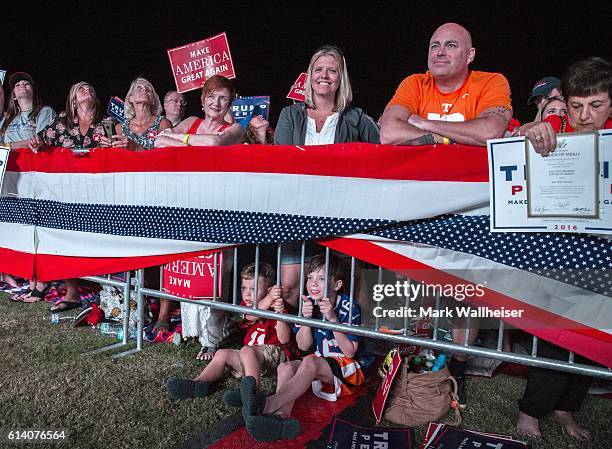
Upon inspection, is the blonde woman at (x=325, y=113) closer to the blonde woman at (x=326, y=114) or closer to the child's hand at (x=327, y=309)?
the blonde woman at (x=326, y=114)

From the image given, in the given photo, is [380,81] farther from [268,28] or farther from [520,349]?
[520,349]

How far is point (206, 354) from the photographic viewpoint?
10.8 feet

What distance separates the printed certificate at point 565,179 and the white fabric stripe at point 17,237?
328 centimetres

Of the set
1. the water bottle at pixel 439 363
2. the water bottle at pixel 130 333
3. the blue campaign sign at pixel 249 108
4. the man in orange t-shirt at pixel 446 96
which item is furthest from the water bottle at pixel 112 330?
the blue campaign sign at pixel 249 108

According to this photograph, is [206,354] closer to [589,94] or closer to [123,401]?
[123,401]

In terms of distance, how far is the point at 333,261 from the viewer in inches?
107

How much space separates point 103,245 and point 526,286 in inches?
96.8

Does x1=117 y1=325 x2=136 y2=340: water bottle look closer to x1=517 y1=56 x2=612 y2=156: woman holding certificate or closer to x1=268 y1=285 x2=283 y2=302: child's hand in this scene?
x1=268 y1=285 x2=283 y2=302: child's hand

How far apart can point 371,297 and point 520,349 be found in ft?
3.62

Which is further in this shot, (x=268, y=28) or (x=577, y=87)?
(x=268, y=28)

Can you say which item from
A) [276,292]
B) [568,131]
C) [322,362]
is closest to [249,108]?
[276,292]

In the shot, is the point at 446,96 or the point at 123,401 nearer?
the point at 123,401

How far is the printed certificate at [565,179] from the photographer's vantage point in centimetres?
188

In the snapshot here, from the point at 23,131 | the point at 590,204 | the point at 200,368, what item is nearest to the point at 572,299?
the point at 590,204
